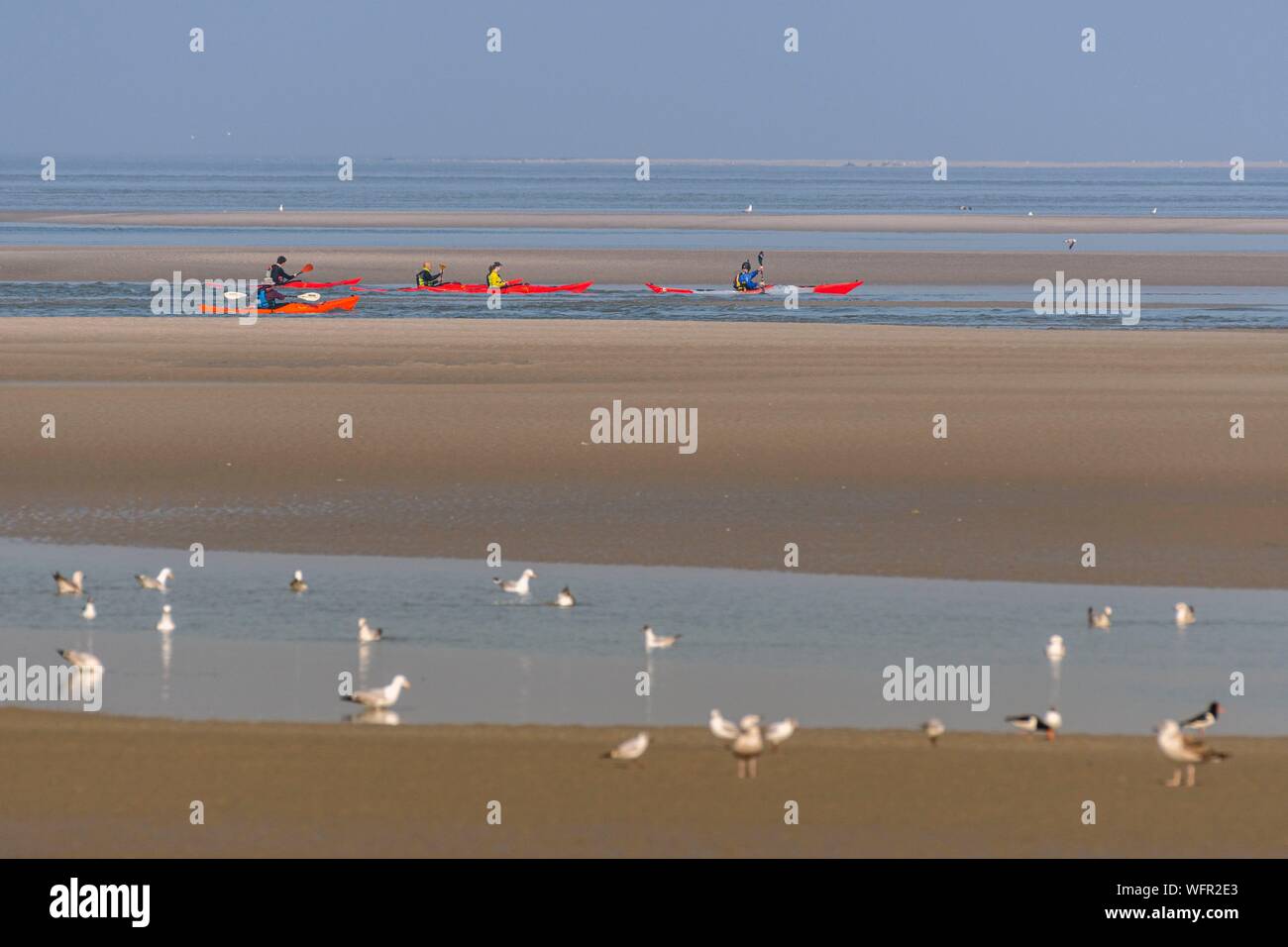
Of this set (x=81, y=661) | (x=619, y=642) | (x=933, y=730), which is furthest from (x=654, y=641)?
(x=81, y=661)

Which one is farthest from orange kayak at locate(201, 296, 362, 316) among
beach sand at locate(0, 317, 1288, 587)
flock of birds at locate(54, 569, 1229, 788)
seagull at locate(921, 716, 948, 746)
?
seagull at locate(921, 716, 948, 746)

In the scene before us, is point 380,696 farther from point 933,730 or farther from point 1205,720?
point 1205,720

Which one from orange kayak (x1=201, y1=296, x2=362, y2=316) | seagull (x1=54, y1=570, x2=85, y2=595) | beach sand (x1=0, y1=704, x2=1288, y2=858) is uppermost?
Result: orange kayak (x1=201, y1=296, x2=362, y2=316)

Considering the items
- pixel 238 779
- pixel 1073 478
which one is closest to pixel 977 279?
pixel 1073 478

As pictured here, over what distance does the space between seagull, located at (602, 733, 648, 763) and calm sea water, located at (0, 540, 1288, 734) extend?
1.00 m

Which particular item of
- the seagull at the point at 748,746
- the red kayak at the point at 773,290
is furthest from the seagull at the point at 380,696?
the red kayak at the point at 773,290

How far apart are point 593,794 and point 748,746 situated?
0.84m

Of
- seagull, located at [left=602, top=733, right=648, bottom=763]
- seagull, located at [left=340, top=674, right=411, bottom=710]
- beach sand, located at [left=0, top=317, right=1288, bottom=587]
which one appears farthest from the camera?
beach sand, located at [left=0, top=317, right=1288, bottom=587]

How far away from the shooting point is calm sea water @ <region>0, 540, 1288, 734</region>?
11.0 meters

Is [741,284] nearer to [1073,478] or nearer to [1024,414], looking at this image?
[1024,414]

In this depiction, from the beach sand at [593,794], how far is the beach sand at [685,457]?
17.8 feet

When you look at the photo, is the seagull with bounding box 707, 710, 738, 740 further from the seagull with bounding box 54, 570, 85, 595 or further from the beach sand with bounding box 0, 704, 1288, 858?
the seagull with bounding box 54, 570, 85, 595

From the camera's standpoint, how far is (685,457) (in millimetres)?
20141

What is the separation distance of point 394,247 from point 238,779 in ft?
181
